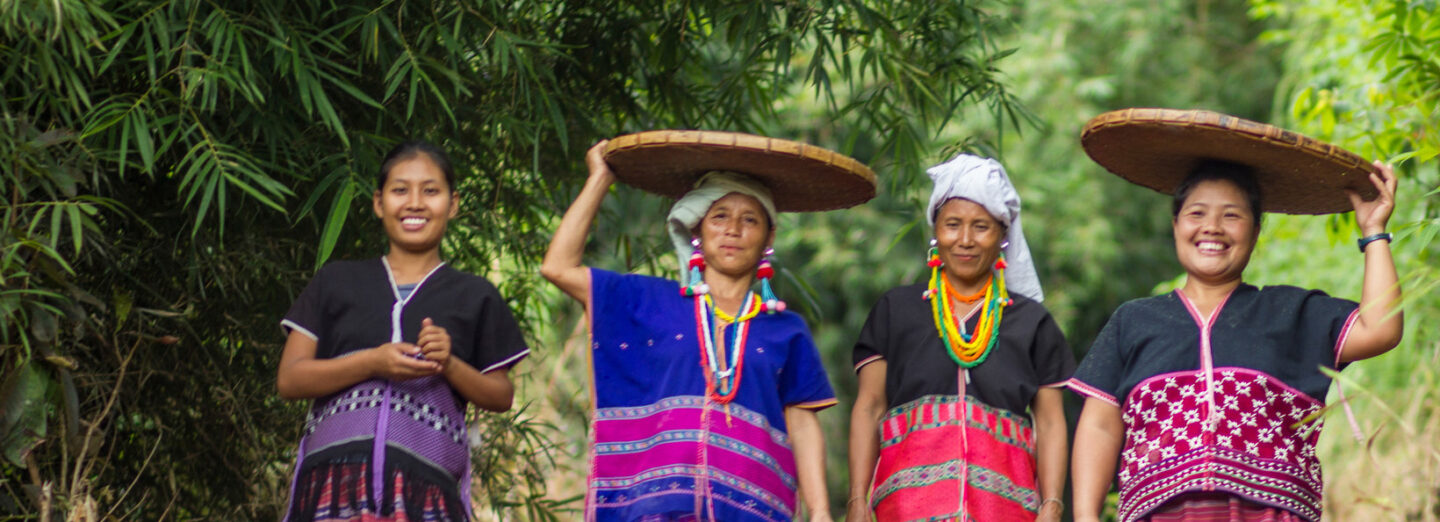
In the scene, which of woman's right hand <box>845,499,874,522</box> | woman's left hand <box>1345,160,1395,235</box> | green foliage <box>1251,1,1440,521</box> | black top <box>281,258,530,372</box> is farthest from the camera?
green foliage <box>1251,1,1440,521</box>

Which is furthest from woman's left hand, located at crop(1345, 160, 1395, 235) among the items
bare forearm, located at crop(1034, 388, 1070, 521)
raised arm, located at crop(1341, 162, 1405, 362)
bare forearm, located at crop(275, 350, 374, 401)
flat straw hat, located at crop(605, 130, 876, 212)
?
bare forearm, located at crop(275, 350, 374, 401)

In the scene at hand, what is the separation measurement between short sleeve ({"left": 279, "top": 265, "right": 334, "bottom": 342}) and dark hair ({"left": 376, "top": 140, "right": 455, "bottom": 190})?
0.30m

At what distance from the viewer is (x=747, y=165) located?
3.84 m

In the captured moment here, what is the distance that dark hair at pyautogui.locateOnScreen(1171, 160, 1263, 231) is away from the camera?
3.63 m

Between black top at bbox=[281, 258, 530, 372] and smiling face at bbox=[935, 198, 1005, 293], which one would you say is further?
smiling face at bbox=[935, 198, 1005, 293]

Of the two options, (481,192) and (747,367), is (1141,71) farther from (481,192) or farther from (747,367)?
(747,367)

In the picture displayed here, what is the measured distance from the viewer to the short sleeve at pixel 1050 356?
12.7 feet

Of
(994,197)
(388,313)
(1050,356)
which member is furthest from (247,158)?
(1050,356)

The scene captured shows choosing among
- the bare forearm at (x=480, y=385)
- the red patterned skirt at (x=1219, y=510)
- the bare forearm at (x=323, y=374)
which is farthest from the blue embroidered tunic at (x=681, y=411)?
the red patterned skirt at (x=1219, y=510)

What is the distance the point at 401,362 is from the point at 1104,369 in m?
1.60

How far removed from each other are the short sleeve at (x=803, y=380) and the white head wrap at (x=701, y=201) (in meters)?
0.32

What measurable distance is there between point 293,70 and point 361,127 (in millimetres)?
461

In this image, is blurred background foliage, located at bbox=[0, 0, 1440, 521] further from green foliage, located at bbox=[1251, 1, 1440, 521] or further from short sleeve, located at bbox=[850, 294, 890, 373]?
short sleeve, located at bbox=[850, 294, 890, 373]

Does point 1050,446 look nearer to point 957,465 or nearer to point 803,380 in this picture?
point 957,465
